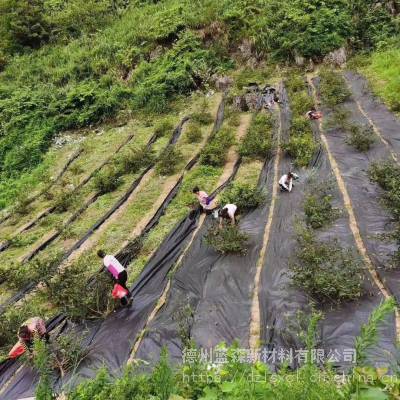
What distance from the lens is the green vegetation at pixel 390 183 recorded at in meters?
7.09

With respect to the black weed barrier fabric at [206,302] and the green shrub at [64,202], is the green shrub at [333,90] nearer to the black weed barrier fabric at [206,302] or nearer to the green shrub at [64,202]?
the black weed barrier fabric at [206,302]

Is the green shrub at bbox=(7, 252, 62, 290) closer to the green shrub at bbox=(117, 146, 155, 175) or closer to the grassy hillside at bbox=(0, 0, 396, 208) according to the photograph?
the green shrub at bbox=(117, 146, 155, 175)

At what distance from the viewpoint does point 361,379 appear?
223 cm

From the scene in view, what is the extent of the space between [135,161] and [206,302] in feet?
23.4

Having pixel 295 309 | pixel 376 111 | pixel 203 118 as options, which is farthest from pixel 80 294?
pixel 376 111

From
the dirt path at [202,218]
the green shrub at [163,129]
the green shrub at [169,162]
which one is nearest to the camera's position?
the dirt path at [202,218]

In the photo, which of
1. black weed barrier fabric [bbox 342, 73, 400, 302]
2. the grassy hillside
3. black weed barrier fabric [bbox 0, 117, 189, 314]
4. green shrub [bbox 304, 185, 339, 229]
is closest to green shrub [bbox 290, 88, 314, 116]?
black weed barrier fabric [bbox 342, 73, 400, 302]

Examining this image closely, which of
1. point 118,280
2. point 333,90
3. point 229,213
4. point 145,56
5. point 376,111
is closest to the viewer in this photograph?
point 118,280

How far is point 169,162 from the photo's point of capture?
1232cm

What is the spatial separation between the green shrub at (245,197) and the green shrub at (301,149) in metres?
1.76

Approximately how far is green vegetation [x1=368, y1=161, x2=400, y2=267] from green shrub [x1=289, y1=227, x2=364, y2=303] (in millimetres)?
932

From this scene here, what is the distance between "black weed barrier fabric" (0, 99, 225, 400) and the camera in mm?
5852

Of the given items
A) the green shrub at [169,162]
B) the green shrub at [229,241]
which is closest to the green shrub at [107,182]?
the green shrub at [169,162]

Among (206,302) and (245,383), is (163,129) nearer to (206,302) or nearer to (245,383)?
(206,302)
